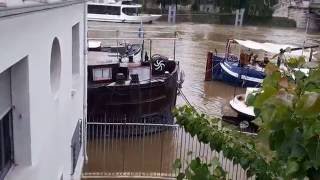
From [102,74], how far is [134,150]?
263cm

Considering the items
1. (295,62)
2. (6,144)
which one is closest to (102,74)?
(6,144)

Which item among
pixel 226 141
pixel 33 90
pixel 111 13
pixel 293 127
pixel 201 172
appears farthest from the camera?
pixel 111 13

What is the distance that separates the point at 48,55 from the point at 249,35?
44367 millimetres

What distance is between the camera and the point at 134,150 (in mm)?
13820

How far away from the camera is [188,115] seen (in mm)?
3312

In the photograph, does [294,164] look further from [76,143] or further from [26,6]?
[76,143]

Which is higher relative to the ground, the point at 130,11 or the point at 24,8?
the point at 24,8

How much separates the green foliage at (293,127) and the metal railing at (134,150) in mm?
8906

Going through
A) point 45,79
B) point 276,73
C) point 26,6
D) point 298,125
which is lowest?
point 45,79

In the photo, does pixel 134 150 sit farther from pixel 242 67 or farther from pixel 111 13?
pixel 111 13

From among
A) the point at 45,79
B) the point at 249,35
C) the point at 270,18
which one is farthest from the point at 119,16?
the point at 45,79

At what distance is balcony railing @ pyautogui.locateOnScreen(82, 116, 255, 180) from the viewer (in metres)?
12.1

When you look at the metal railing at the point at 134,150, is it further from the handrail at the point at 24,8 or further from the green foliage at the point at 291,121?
the green foliage at the point at 291,121

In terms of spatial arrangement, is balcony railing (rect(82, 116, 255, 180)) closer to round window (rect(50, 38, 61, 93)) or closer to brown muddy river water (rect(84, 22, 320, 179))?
brown muddy river water (rect(84, 22, 320, 179))
